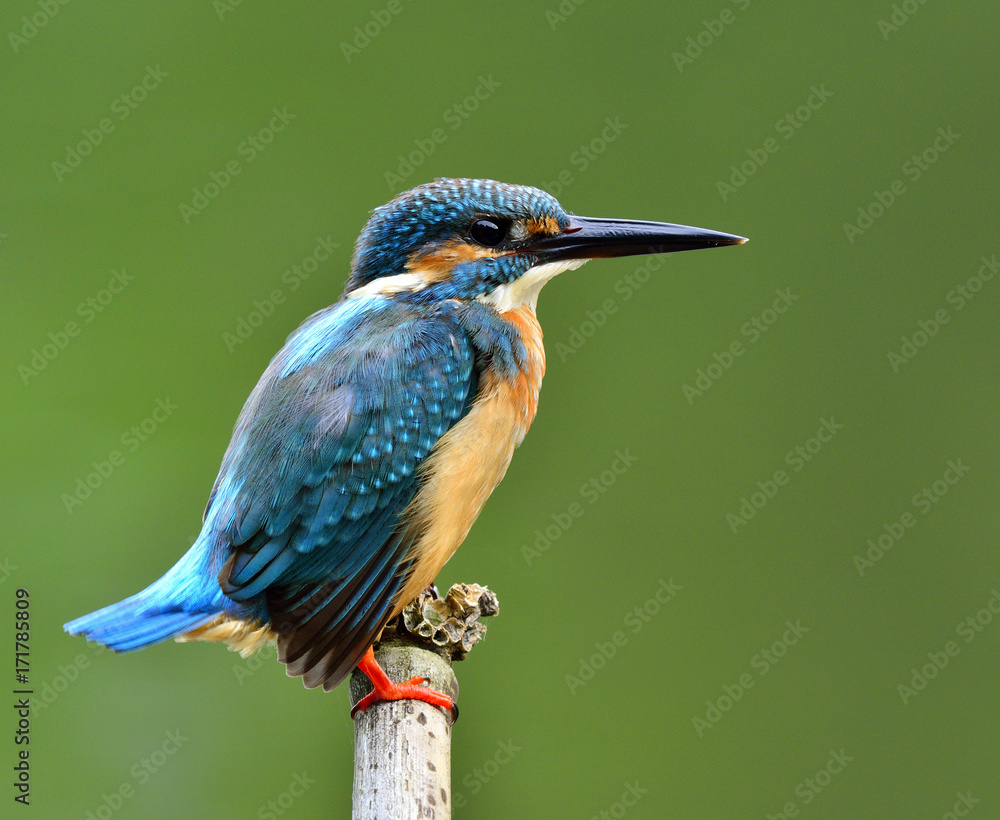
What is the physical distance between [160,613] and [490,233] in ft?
3.41

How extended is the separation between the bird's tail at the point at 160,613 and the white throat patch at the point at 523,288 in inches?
31.9

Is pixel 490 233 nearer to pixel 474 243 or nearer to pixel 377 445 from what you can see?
pixel 474 243

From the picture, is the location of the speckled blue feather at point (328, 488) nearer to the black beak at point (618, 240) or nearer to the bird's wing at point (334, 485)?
the bird's wing at point (334, 485)

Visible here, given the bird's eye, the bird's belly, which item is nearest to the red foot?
the bird's belly

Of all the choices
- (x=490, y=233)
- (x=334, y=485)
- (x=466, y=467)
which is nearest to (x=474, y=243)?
(x=490, y=233)

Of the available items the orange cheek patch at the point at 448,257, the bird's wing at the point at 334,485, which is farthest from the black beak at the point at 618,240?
the bird's wing at the point at 334,485

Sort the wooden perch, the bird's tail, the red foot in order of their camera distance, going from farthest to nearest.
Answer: the red foot
the bird's tail
the wooden perch

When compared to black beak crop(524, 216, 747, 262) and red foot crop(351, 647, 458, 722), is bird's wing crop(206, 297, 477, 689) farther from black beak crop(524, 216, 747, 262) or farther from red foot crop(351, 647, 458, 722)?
black beak crop(524, 216, 747, 262)

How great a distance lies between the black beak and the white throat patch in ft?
0.06

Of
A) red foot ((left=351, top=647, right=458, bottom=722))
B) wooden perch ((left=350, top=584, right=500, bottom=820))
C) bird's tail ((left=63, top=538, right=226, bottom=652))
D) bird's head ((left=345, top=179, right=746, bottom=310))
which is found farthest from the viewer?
bird's head ((left=345, top=179, right=746, bottom=310))

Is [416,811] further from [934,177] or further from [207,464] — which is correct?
[934,177]

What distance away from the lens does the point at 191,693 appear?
3.52 meters

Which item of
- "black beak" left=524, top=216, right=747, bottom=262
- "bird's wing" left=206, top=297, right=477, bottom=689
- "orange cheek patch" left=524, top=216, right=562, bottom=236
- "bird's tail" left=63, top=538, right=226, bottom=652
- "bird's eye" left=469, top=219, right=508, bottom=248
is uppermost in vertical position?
"black beak" left=524, top=216, right=747, bottom=262

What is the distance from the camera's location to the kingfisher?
82.4 inches
